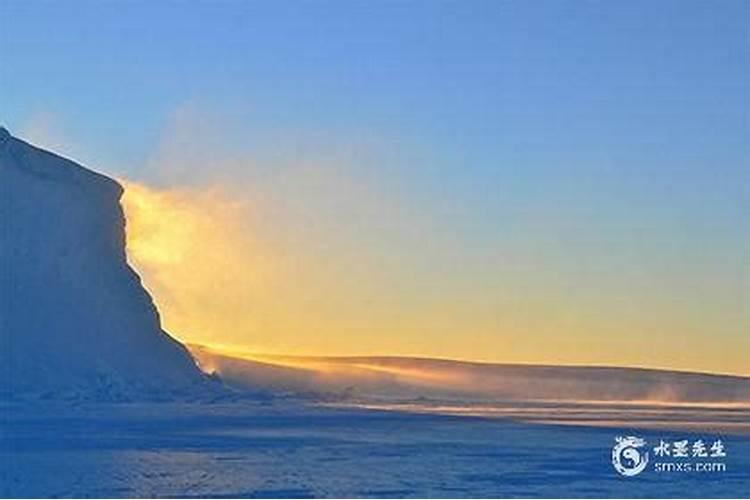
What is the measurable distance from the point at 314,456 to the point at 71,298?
4.88m

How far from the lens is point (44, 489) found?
9203 mm

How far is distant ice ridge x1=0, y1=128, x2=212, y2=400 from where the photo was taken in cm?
1337

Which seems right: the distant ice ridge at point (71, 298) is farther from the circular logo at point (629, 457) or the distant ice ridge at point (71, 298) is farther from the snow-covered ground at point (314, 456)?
the circular logo at point (629, 457)

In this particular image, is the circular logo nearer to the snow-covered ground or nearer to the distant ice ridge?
the snow-covered ground

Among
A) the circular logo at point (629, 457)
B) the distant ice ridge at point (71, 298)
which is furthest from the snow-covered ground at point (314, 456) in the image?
the distant ice ridge at point (71, 298)

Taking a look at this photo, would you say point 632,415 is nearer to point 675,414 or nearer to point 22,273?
point 675,414

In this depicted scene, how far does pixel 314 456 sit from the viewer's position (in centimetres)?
1041

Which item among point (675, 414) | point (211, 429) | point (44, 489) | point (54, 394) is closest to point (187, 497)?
point (44, 489)

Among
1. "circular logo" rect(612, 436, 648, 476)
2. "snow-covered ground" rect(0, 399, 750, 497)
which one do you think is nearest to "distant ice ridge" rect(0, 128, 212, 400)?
"snow-covered ground" rect(0, 399, 750, 497)

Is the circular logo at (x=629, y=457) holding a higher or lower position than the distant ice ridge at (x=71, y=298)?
lower

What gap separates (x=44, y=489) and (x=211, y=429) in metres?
3.04

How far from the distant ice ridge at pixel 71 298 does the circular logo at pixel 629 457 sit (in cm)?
516

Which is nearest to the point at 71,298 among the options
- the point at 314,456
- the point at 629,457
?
the point at 314,456

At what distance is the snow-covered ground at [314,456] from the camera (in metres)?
9.19
